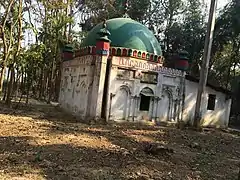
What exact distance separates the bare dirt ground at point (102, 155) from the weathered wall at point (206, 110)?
4378 millimetres

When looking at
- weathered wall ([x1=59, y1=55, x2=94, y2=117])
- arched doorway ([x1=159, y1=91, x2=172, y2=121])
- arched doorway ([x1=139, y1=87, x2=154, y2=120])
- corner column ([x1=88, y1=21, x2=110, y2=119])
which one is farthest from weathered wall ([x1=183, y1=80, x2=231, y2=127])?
weathered wall ([x1=59, y1=55, x2=94, y2=117])

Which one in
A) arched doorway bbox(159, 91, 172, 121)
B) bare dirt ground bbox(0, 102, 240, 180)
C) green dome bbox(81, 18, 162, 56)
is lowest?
bare dirt ground bbox(0, 102, 240, 180)

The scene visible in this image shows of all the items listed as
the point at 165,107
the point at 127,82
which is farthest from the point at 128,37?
the point at 165,107

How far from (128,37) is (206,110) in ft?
20.2

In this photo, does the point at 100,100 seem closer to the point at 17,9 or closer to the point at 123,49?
the point at 123,49

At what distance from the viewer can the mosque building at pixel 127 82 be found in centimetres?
1459

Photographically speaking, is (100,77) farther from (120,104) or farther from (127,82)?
(120,104)

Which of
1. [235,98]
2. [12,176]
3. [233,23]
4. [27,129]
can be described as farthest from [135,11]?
[12,176]

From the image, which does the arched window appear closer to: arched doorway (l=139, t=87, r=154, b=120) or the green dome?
arched doorway (l=139, t=87, r=154, b=120)

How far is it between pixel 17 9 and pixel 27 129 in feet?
27.7

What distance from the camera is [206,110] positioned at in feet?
59.9

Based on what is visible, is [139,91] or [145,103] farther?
[145,103]

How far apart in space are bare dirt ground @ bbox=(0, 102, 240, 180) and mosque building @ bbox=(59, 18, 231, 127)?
218cm

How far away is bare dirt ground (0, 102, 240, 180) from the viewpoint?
22.4 ft
